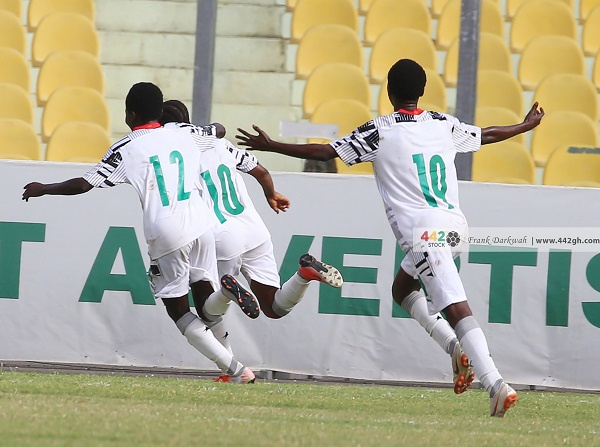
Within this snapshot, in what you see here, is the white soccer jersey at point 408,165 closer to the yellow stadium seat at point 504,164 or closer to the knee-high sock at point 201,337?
the knee-high sock at point 201,337

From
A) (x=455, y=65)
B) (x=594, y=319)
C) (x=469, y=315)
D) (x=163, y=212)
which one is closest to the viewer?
Result: (x=469, y=315)

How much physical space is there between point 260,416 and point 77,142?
17.5 ft

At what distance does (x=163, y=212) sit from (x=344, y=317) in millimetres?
2489

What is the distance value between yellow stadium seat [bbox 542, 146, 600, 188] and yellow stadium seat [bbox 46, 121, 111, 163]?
150 inches

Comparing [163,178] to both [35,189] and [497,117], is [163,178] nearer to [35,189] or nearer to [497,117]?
[35,189]

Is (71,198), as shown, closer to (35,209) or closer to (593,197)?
(35,209)

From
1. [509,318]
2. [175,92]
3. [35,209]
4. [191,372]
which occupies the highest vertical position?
[175,92]

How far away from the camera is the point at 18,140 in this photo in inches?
420

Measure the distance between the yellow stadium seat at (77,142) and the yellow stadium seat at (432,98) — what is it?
2533mm

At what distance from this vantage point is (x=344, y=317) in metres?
9.29

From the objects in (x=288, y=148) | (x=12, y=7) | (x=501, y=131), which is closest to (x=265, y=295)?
(x=288, y=148)

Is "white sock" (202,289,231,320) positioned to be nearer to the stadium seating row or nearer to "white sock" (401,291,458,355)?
"white sock" (401,291,458,355)

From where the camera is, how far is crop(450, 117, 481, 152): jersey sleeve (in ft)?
22.4

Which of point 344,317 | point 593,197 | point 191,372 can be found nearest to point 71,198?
point 191,372
